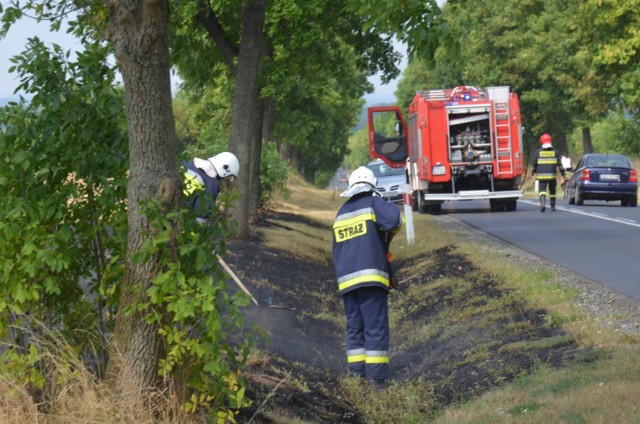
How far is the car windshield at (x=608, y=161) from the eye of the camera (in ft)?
110

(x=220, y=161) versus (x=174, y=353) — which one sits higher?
(x=220, y=161)

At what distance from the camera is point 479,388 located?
8797 millimetres

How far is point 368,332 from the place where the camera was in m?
9.98

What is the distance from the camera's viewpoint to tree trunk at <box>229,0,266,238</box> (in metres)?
19.8

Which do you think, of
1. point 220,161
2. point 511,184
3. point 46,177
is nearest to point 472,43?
point 511,184

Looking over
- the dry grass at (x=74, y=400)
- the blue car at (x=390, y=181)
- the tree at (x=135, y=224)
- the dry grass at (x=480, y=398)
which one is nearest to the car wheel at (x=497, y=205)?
the blue car at (x=390, y=181)

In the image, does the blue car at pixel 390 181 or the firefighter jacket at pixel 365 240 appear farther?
the blue car at pixel 390 181

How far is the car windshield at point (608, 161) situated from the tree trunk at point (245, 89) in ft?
52.6

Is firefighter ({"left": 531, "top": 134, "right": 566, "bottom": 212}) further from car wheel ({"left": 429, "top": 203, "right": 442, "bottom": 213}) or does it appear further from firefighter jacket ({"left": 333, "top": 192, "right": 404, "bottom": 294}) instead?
firefighter jacket ({"left": 333, "top": 192, "right": 404, "bottom": 294})

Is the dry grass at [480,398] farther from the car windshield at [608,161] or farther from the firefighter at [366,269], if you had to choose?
the car windshield at [608,161]

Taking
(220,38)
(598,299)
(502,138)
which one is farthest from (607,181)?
(598,299)

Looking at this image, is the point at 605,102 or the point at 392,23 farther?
the point at 605,102

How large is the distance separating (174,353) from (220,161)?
504 centimetres

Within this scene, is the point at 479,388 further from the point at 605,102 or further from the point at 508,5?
the point at 508,5
